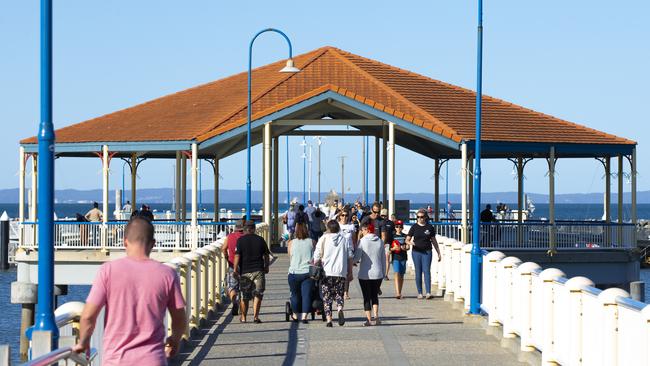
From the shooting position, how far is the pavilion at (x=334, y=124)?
39.2 m

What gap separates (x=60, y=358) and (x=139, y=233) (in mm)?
984

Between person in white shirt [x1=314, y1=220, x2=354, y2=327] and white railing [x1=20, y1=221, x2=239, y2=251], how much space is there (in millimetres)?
18977

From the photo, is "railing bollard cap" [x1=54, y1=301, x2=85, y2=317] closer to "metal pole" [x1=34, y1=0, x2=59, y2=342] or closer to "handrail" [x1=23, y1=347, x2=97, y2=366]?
"metal pole" [x1=34, y1=0, x2=59, y2=342]

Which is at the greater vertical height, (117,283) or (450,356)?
(117,283)

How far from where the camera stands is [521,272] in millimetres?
15711

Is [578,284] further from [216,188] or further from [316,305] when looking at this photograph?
[216,188]

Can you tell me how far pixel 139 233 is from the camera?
26.8 feet

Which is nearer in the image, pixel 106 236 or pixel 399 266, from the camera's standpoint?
pixel 399 266

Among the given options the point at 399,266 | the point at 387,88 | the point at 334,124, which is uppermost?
the point at 387,88

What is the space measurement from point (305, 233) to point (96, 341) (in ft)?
29.5

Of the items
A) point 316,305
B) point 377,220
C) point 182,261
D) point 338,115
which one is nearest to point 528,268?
point 182,261

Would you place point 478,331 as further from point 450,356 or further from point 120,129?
point 120,129

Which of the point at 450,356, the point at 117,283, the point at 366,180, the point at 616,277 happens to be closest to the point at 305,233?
the point at 450,356

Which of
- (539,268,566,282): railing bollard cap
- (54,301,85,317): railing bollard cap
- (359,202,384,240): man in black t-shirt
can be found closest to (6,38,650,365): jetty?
(539,268,566,282): railing bollard cap
